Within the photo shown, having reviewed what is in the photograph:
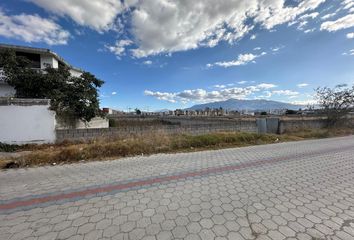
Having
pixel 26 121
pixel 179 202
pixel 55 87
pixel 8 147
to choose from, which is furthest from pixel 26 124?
pixel 179 202

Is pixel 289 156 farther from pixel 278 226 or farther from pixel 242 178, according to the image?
pixel 278 226

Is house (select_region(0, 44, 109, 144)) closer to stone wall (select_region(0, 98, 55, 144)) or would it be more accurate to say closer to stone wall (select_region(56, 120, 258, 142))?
stone wall (select_region(0, 98, 55, 144))

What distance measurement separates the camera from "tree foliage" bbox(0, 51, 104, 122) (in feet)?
38.7

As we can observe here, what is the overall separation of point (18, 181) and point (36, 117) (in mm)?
5834

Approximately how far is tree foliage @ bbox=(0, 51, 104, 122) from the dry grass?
3.73 m

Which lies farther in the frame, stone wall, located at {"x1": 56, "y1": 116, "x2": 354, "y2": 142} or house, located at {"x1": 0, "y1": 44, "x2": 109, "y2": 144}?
stone wall, located at {"x1": 56, "y1": 116, "x2": 354, "y2": 142}

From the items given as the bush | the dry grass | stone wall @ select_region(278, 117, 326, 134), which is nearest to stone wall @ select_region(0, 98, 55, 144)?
the bush

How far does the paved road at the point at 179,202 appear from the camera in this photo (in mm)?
2492

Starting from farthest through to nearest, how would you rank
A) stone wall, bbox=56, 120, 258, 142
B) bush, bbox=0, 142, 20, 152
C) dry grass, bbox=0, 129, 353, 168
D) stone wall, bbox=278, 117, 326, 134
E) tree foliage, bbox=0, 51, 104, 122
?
1. stone wall, bbox=278, 117, 326, 134
2. tree foliage, bbox=0, 51, 104, 122
3. stone wall, bbox=56, 120, 258, 142
4. bush, bbox=0, 142, 20, 152
5. dry grass, bbox=0, 129, 353, 168

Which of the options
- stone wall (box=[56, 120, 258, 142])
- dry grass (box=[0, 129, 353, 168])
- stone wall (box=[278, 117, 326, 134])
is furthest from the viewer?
stone wall (box=[278, 117, 326, 134])

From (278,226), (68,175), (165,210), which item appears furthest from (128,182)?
(278,226)

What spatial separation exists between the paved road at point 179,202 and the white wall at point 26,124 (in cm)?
426

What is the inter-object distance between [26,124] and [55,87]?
4.05 m

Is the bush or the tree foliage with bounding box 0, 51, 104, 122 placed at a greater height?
the tree foliage with bounding box 0, 51, 104, 122
